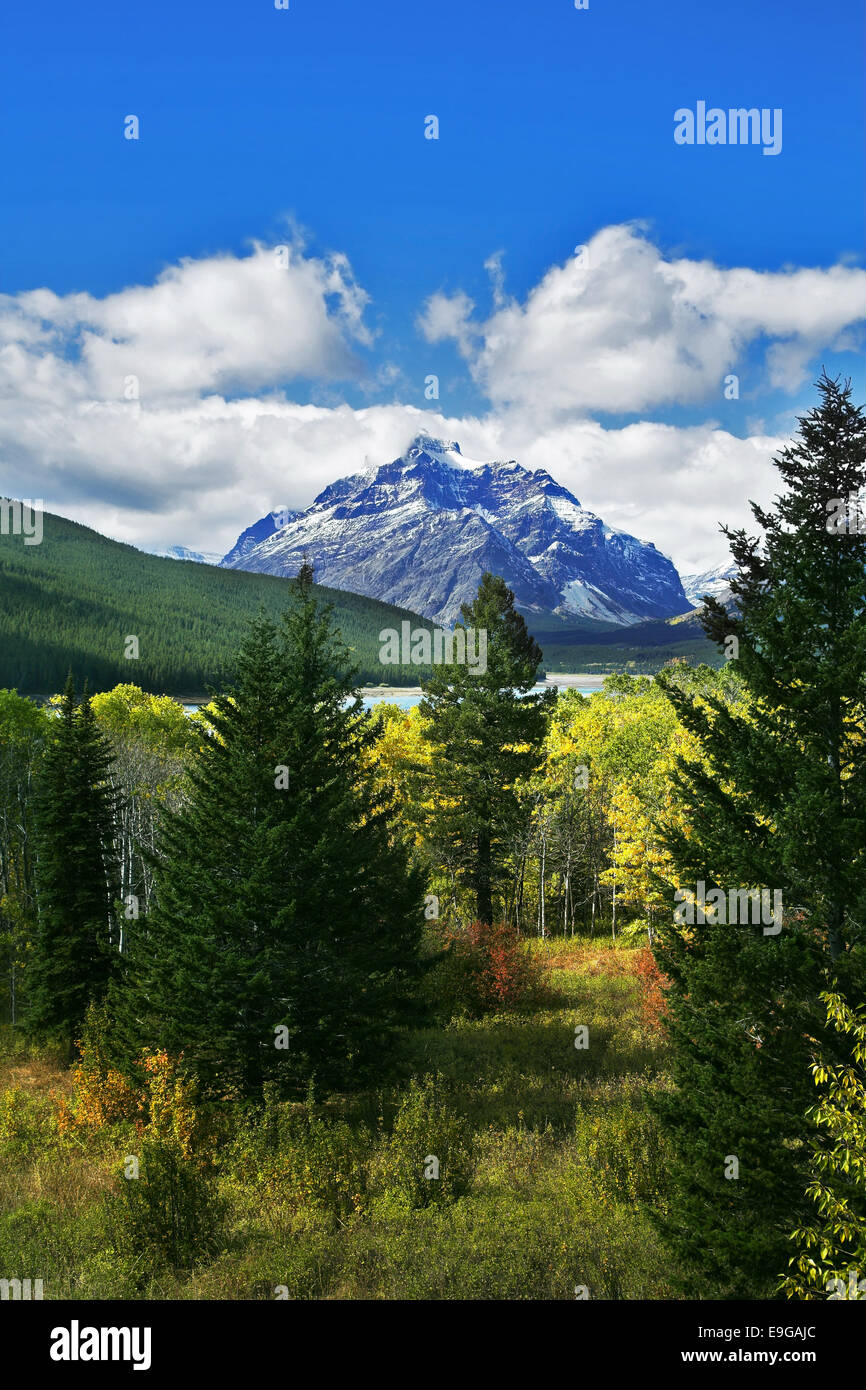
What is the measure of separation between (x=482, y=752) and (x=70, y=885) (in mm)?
17242

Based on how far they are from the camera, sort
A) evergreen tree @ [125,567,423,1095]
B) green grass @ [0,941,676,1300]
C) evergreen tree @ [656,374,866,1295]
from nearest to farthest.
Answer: evergreen tree @ [656,374,866,1295] < green grass @ [0,941,676,1300] < evergreen tree @ [125,567,423,1095]

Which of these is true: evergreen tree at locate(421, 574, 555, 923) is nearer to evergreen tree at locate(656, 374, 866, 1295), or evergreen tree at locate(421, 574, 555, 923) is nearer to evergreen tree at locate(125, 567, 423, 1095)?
evergreen tree at locate(125, 567, 423, 1095)

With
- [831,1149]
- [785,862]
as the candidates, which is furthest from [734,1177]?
[785,862]

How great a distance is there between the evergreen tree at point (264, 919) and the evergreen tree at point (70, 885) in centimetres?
913

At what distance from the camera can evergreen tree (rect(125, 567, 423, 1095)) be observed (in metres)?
18.1

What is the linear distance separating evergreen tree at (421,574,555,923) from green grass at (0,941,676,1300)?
34.3 feet

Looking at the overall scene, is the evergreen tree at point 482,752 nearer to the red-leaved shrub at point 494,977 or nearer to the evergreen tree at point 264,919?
the red-leaved shrub at point 494,977

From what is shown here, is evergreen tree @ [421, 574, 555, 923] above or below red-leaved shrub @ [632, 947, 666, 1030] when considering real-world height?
above

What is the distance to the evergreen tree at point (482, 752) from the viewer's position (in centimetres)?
3206

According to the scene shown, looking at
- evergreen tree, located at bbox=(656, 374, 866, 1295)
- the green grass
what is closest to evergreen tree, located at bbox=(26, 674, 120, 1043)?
the green grass

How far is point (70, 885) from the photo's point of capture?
94.2ft

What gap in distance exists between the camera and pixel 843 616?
11.6m
